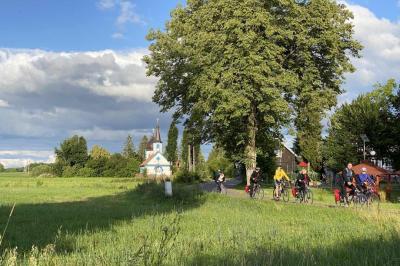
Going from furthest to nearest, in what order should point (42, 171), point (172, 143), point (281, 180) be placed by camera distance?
point (172, 143) < point (42, 171) < point (281, 180)

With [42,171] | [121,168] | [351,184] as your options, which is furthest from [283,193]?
[42,171]

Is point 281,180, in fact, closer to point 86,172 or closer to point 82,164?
point 86,172

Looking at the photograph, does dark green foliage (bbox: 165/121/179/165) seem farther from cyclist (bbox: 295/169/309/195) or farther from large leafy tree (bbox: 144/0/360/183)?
cyclist (bbox: 295/169/309/195)

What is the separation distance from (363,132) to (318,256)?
57124 mm

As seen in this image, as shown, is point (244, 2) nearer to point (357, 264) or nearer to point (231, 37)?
point (231, 37)

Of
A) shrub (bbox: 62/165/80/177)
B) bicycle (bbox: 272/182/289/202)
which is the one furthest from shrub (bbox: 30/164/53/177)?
bicycle (bbox: 272/182/289/202)

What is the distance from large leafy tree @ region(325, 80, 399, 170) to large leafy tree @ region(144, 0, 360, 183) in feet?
58.0

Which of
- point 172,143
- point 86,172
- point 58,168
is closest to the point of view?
point 86,172

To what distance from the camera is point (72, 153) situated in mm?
107188

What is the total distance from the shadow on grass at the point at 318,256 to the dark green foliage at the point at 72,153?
10155 centimetres

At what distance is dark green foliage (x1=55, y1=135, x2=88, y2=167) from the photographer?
350ft

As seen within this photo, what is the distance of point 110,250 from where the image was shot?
806 centimetres

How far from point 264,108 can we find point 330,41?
332 inches

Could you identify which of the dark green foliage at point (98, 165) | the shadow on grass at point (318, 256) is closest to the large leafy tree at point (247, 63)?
the shadow on grass at point (318, 256)
